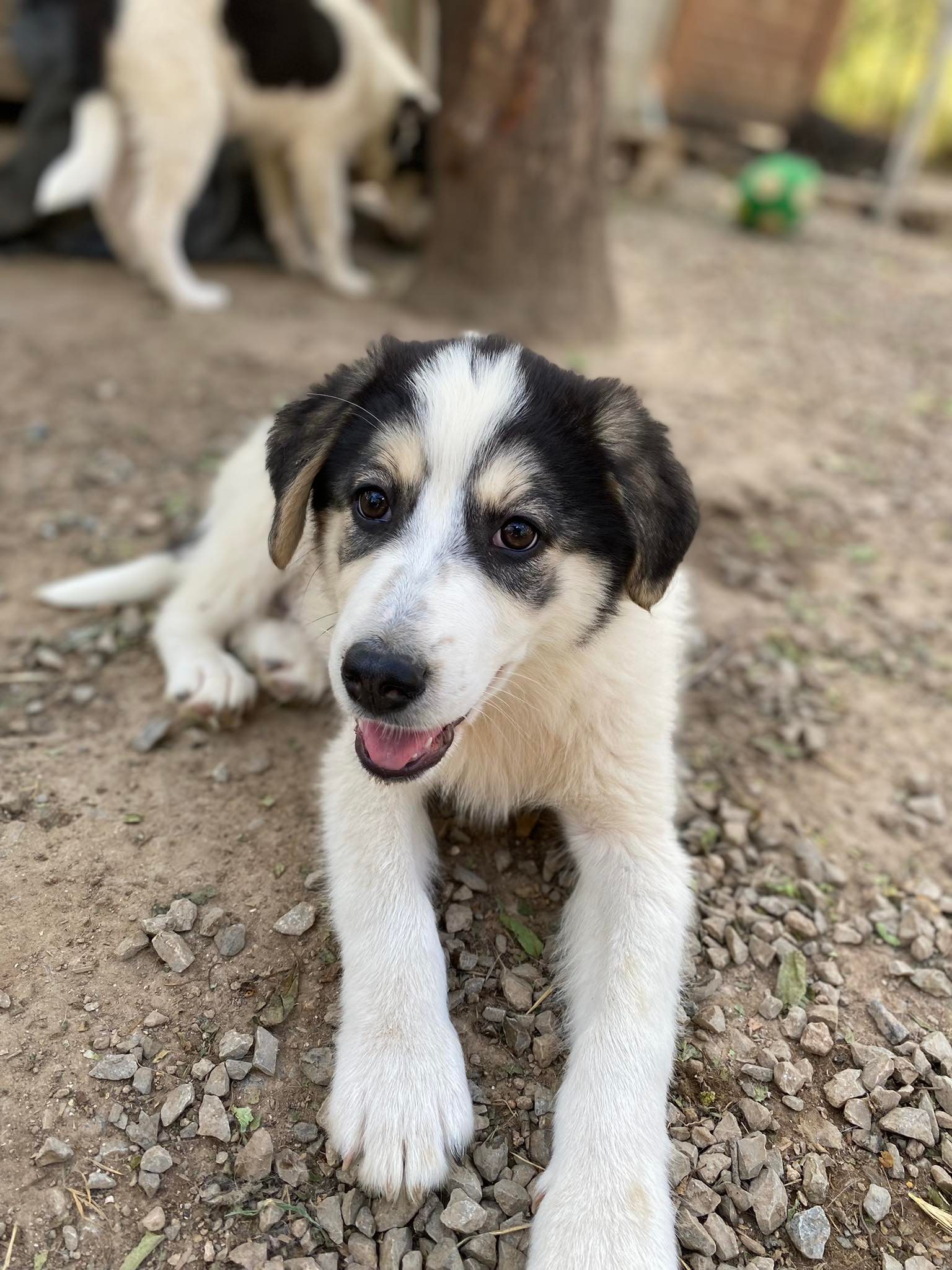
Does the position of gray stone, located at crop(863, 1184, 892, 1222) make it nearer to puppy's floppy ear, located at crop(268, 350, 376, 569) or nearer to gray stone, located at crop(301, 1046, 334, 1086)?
gray stone, located at crop(301, 1046, 334, 1086)

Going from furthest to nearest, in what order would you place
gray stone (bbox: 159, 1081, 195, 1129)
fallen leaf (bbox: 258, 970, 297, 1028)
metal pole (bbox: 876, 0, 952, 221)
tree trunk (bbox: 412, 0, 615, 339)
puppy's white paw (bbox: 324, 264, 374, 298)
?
metal pole (bbox: 876, 0, 952, 221) → puppy's white paw (bbox: 324, 264, 374, 298) → tree trunk (bbox: 412, 0, 615, 339) → fallen leaf (bbox: 258, 970, 297, 1028) → gray stone (bbox: 159, 1081, 195, 1129)

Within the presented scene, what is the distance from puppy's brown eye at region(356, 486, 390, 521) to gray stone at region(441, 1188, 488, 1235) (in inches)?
58.8

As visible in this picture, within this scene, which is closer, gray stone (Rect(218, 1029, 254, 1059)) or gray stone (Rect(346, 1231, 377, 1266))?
gray stone (Rect(346, 1231, 377, 1266))

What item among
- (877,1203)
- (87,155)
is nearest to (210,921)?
(877,1203)

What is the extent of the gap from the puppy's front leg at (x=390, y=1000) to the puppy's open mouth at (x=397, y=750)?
352mm

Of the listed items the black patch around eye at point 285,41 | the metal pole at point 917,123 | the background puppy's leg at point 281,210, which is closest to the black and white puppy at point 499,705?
the black patch around eye at point 285,41

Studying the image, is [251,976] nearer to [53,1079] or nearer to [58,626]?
[53,1079]

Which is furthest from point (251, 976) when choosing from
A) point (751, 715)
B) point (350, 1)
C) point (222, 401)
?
point (350, 1)

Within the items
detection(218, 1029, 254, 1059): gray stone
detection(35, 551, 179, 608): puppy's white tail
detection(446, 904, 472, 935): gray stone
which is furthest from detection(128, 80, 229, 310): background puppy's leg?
detection(218, 1029, 254, 1059): gray stone

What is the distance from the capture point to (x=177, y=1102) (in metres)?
1.93

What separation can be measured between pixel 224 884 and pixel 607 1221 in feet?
3.99

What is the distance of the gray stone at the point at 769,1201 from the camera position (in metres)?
1.89

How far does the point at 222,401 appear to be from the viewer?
4.93 m

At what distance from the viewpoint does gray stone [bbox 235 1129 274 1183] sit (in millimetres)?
1859
